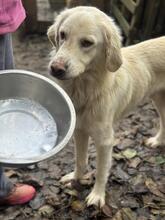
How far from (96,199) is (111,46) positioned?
4.03 feet

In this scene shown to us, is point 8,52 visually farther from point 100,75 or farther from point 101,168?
point 101,168

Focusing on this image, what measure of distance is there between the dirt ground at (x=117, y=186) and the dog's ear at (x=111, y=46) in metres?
1.17

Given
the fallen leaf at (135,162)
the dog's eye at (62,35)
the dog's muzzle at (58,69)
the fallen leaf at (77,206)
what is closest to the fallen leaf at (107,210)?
the fallen leaf at (77,206)

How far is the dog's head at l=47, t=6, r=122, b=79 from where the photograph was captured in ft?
7.22

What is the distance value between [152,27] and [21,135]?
3034 mm

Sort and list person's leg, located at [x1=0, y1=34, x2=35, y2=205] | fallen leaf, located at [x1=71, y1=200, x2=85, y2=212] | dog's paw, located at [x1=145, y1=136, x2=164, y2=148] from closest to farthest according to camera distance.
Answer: person's leg, located at [x1=0, y1=34, x2=35, y2=205] → fallen leaf, located at [x1=71, y1=200, x2=85, y2=212] → dog's paw, located at [x1=145, y1=136, x2=164, y2=148]

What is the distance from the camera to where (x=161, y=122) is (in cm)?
355

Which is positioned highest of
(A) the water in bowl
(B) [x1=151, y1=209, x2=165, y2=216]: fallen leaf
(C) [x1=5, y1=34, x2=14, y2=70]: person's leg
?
(C) [x1=5, y1=34, x2=14, y2=70]: person's leg

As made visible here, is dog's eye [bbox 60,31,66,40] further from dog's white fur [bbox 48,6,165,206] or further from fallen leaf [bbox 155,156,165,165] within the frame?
fallen leaf [bbox 155,156,165,165]

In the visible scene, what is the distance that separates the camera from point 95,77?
2488 mm

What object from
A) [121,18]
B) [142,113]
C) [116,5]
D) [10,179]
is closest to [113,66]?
[10,179]

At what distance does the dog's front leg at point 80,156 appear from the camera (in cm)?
290

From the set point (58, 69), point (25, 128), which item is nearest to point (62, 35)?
point (58, 69)

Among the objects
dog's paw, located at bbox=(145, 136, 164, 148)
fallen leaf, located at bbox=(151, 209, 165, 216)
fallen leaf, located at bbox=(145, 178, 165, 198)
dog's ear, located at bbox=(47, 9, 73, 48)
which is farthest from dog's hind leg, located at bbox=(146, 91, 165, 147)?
dog's ear, located at bbox=(47, 9, 73, 48)
